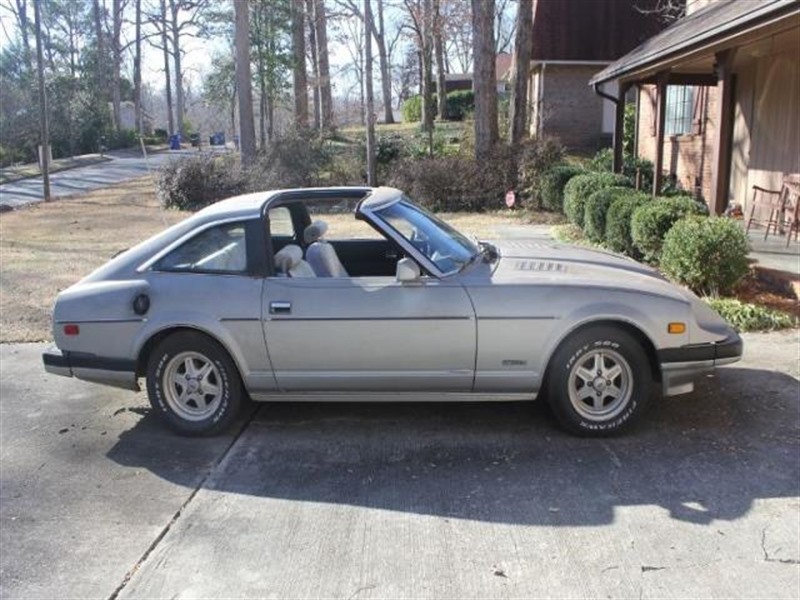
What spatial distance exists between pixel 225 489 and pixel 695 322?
2.91 m

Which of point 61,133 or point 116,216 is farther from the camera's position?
point 61,133

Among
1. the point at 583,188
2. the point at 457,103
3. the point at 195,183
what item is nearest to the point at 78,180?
the point at 195,183

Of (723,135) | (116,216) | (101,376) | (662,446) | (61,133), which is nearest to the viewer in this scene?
(662,446)

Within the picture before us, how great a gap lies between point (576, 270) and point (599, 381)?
73 centimetres

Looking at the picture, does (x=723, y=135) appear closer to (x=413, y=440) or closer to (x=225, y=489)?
(x=413, y=440)

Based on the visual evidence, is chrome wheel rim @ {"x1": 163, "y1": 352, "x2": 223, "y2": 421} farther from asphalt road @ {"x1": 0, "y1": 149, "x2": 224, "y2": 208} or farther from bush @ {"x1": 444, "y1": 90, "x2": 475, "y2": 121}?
bush @ {"x1": 444, "y1": 90, "x2": 475, "y2": 121}

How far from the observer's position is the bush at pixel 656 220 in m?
8.81

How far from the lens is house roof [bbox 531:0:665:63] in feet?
86.8

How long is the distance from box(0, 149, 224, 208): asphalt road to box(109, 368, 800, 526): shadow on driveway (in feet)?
59.2

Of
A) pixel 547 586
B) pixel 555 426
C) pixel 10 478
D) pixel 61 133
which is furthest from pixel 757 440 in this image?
pixel 61 133

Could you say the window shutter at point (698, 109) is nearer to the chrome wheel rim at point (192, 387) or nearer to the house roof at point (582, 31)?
the house roof at point (582, 31)

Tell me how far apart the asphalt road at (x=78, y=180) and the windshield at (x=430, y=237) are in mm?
17717

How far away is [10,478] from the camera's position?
4410mm

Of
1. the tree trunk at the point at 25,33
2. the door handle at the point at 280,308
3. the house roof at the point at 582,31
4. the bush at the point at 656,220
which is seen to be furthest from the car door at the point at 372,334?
the tree trunk at the point at 25,33
